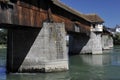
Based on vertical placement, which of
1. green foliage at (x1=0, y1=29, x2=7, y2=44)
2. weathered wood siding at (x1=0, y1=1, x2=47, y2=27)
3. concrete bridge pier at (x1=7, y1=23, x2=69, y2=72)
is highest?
green foliage at (x1=0, y1=29, x2=7, y2=44)

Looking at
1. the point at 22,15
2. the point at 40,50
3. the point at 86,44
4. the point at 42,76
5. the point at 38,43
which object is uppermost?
the point at 22,15

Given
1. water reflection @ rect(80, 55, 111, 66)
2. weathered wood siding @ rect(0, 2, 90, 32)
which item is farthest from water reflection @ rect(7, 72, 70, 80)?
water reflection @ rect(80, 55, 111, 66)

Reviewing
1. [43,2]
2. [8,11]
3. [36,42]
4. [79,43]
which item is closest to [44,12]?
[43,2]

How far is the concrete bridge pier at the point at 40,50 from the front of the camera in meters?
29.2

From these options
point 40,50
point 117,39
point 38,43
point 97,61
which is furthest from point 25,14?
point 117,39

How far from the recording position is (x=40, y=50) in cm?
2948

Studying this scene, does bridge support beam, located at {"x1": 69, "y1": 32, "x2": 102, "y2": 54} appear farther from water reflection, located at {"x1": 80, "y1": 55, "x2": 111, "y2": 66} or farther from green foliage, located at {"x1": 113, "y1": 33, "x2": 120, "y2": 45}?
green foliage, located at {"x1": 113, "y1": 33, "x2": 120, "y2": 45}

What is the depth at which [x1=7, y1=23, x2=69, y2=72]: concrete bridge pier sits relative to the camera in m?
29.2

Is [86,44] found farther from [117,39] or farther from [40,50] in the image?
[117,39]

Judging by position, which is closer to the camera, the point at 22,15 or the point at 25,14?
the point at 22,15

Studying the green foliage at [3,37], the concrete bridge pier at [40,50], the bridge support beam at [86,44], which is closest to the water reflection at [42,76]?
the concrete bridge pier at [40,50]

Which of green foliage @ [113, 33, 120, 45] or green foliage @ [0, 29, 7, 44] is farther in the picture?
green foliage @ [113, 33, 120, 45]

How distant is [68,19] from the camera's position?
4262 centimetres

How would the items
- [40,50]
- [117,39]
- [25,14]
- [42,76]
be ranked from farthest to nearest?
[117,39]
[40,50]
[42,76]
[25,14]
